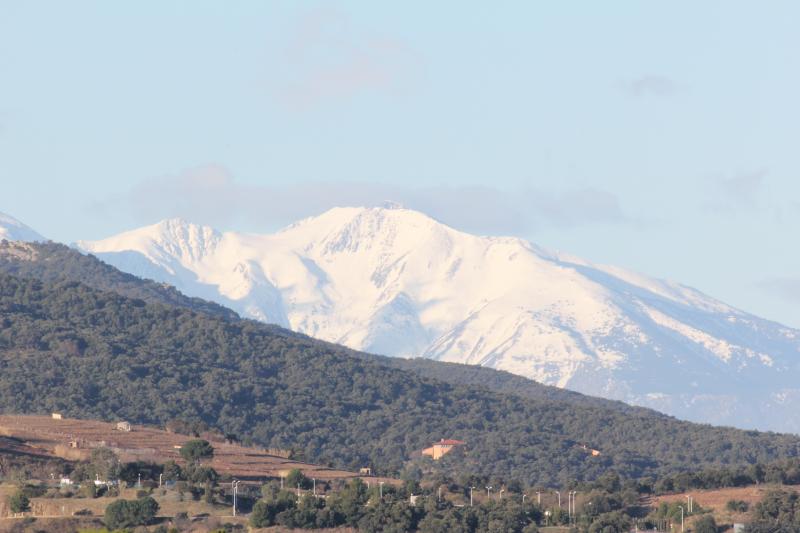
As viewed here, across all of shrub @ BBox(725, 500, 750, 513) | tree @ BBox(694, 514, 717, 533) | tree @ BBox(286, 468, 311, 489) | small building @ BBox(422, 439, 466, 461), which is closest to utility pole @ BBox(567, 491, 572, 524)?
tree @ BBox(694, 514, 717, 533)

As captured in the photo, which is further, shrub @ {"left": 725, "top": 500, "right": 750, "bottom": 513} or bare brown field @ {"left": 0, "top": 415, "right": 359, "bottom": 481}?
bare brown field @ {"left": 0, "top": 415, "right": 359, "bottom": 481}

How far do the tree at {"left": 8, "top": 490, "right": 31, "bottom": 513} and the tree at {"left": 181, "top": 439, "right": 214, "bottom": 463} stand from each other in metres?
24.7

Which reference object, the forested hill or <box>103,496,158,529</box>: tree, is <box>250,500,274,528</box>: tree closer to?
<box>103,496,158,529</box>: tree

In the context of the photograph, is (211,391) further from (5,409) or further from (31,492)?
(31,492)


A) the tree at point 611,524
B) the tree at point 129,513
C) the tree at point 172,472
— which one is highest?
the tree at point 172,472

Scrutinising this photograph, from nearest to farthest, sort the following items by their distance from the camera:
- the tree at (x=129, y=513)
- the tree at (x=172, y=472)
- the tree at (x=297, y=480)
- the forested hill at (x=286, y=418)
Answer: the tree at (x=129, y=513)
the tree at (x=172, y=472)
the tree at (x=297, y=480)
the forested hill at (x=286, y=418)

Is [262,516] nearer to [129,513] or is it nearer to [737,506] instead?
[129,513]

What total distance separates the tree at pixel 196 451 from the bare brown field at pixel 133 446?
0.53m

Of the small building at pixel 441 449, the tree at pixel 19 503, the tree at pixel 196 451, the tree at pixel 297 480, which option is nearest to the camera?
the tree at pixel 19 503

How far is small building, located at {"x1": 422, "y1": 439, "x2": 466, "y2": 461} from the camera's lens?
178000 mm

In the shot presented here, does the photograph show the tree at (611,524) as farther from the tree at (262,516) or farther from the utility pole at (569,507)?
the tree at (262,516)

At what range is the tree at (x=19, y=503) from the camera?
314ft

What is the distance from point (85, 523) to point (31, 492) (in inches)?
276

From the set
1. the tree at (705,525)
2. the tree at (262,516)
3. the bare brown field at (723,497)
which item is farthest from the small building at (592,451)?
the tree at (262,516)
